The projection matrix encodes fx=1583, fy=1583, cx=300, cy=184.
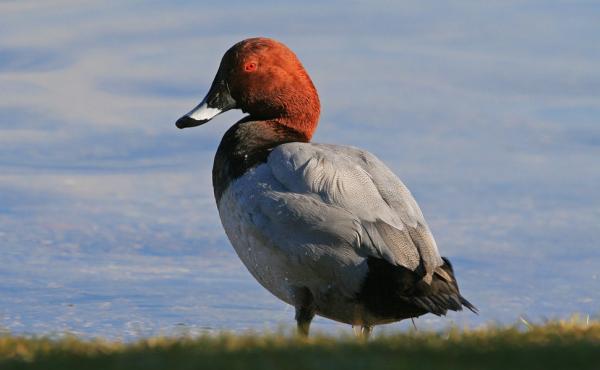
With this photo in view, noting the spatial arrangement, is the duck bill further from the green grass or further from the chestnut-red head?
the green grass

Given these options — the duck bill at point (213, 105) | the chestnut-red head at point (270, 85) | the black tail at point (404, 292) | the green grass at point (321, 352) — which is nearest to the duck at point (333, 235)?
the black tail at point (404, 292)

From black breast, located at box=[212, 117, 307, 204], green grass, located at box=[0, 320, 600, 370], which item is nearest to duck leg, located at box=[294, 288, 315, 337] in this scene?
black breast, located at box=[212, 117, 307, 204]

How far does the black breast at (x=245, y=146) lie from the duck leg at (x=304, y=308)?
78 cm

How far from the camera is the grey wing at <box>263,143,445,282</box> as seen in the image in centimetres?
845

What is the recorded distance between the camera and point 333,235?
8.45 meters

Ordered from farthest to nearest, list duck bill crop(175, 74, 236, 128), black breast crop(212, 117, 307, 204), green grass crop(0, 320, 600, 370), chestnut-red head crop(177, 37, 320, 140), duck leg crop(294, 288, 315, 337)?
duck bill crop(175, 74, 236, 128) < chestnut-red head crop(177, 37, 320, 140) < black breast crop(212, 117, 307, 204) < duck leg crop(294, 288, 315, 337) < green grass crop(0, 320, 600, 370)

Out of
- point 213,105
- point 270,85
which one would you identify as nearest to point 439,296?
point 270,85

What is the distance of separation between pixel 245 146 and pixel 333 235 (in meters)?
1.07

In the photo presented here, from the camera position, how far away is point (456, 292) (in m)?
8.66

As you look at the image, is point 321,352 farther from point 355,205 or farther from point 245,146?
point 245,146

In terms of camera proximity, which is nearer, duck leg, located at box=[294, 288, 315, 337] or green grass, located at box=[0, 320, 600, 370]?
green grass, located at box=[0, 320, 600, 370]

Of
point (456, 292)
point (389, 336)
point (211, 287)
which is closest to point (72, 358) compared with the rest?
point (389, 336)

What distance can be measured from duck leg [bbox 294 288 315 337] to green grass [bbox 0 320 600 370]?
1.55 metres

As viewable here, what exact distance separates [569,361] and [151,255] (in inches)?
510
